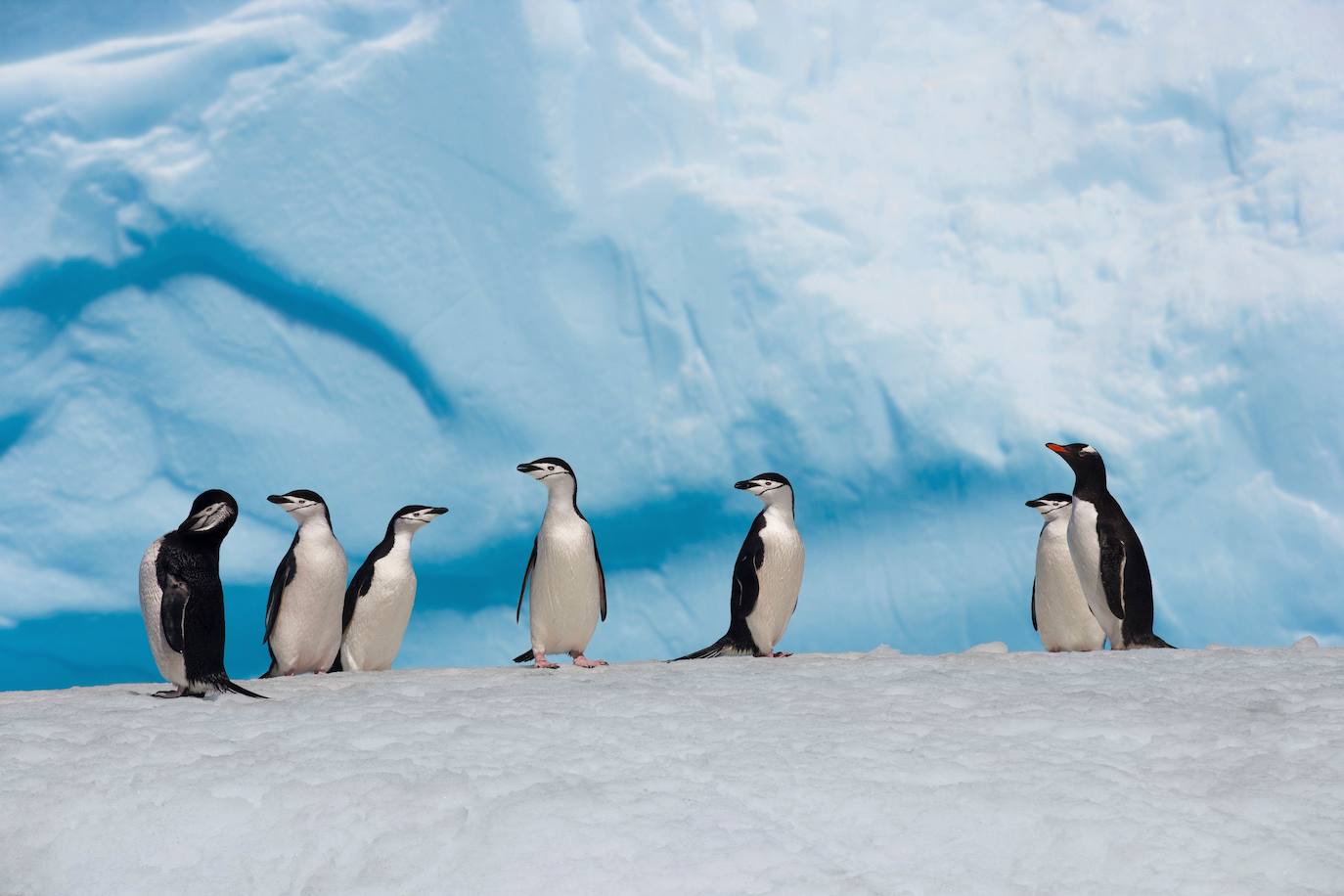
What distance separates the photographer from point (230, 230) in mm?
12828

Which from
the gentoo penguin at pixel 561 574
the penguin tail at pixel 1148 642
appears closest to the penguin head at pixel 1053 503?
the penguin tail at pixel 1148 642

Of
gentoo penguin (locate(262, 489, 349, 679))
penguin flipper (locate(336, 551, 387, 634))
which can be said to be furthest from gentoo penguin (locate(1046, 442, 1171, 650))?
gentoo penguin (locate(262, 489, 349, 679))

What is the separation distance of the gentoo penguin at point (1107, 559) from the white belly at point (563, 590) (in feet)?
7.93

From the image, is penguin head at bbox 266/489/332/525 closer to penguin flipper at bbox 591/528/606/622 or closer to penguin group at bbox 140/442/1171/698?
penguin group at bbox 140/442/1171/698

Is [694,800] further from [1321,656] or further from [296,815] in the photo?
[1321,656]

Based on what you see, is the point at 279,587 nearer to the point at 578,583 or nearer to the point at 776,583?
the point at 578,583

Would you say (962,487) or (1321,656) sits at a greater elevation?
(962,487)

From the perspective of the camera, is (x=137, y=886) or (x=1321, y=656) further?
(x=1321, y=656)

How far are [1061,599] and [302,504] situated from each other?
13.0 feet

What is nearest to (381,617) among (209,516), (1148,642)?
(209,516)

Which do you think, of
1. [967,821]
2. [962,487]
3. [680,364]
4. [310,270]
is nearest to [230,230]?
[310,270]

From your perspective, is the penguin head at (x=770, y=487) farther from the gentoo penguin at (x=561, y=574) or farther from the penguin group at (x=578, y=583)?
the gentoo penguin at (x=561, y=574)

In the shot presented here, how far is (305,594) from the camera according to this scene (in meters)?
5.60

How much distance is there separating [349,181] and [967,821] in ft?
37.0
